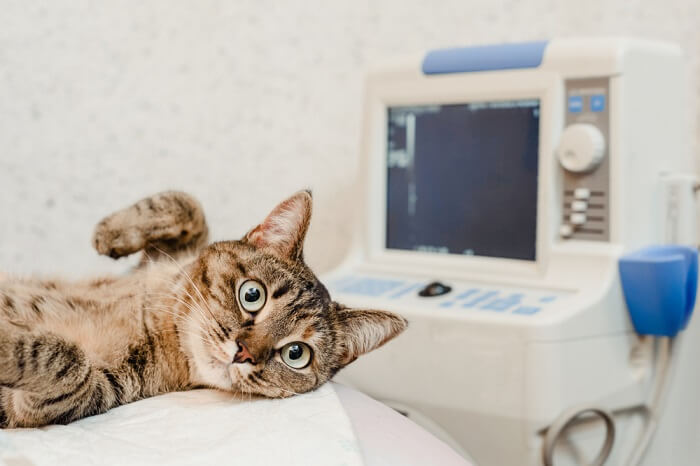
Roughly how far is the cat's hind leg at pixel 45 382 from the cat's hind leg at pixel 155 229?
0.22 m

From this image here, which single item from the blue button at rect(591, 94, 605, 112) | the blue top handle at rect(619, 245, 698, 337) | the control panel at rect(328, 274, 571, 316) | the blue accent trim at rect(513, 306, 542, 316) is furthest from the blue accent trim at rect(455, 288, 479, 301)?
the blue button at rect(591, 94, 605, 112)

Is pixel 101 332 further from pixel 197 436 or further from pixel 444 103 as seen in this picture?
pixel 444 103

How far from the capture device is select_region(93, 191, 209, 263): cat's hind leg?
3.16 ft

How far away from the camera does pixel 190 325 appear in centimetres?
85

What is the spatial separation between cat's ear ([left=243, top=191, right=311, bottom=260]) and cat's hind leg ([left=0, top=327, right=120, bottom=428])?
26cm

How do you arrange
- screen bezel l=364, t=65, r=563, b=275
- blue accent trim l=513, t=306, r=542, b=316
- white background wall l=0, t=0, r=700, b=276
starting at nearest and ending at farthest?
1. blue accent trim l=513, t=306, r=542, b=316
2. screen bezel l=364, t=65, r=563, b=275
3. white background wall l=0, t=0, r=700, b=276

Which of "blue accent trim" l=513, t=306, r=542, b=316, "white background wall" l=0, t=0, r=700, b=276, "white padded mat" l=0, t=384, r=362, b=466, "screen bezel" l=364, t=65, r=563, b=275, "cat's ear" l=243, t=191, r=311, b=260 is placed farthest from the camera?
"white background wall" l=0, t=0, r=700, b=276

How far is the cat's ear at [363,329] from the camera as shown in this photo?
0.86m

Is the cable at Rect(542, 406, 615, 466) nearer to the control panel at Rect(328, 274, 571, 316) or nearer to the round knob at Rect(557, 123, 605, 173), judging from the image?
the control panel at Rect(328, 274, 571, 316)

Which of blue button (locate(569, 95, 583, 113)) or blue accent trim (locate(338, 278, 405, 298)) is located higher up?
blue button (locate(569, 95, 583, 113))

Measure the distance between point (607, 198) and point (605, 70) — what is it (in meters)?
0.18

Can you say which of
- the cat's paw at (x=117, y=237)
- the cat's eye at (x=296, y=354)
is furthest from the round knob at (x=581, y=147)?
the cat's paw at (x=117, y=237)

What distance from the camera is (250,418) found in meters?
0.74

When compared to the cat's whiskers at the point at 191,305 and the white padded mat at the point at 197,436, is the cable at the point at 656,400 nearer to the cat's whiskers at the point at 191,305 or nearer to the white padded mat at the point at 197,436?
the white padded mat at the point at 197,436
